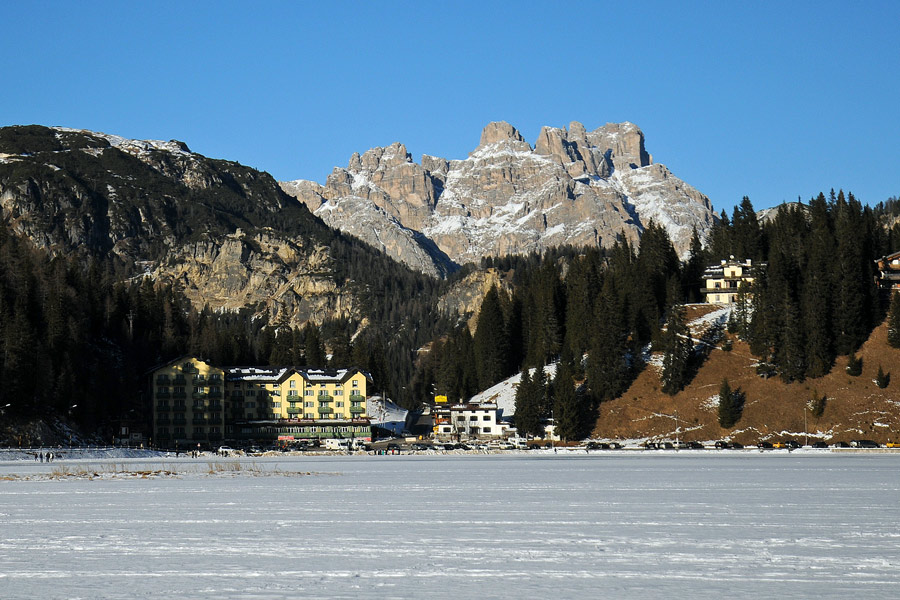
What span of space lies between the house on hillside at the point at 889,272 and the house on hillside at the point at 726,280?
23.6 m

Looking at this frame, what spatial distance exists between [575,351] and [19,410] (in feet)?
288

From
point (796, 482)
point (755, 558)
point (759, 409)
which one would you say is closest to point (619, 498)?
point (796, 482)

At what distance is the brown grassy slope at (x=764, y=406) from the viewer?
13438 centimetres

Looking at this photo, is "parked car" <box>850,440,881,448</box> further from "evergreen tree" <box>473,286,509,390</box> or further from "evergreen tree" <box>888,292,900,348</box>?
"evergreen tree" <box>473,286,509,390</box>

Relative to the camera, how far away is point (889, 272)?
6767 inches

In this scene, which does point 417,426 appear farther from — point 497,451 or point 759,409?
point 759,409

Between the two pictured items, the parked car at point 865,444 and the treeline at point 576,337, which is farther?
the treeline at point 576,337

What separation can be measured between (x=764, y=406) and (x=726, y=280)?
54.3 m

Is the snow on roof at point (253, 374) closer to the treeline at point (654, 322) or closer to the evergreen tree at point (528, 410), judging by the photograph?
the treeline at point (654, 322)

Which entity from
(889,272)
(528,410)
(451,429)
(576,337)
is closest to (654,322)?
(576,337)

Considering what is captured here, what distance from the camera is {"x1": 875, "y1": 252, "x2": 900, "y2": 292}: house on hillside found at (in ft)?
547

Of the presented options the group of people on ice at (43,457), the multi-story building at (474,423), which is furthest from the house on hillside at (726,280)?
the group of people on ice at (43,457)

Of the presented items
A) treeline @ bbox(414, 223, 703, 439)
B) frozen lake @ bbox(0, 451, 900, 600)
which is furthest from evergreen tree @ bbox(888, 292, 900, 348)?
frozen lake @ bbox(0, 451, 900, 600)

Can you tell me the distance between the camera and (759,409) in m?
142
